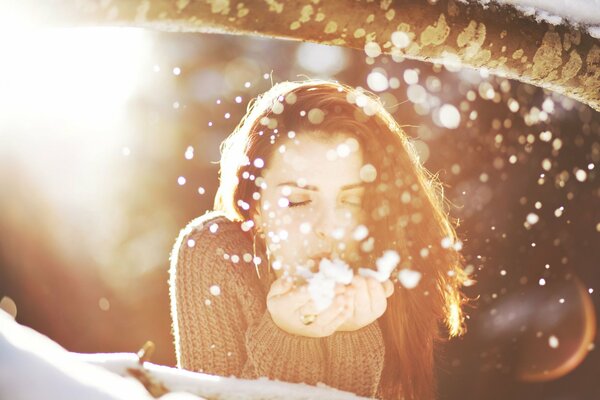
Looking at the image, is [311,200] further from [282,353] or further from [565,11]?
[565,11]

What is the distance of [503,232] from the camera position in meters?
2.12

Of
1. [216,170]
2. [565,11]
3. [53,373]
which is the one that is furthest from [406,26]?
[216,170]

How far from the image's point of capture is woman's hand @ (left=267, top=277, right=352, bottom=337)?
2.41 ft

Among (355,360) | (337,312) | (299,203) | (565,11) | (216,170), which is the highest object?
(565,11)

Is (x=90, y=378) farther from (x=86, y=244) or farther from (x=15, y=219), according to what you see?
(x=15, y=219)

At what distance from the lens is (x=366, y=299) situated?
784 millimetres

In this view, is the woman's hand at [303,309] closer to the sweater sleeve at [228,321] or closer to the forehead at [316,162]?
the sweater sleeve at [228,321]

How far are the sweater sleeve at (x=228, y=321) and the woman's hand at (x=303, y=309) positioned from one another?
3 cm

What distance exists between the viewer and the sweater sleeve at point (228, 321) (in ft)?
2.54

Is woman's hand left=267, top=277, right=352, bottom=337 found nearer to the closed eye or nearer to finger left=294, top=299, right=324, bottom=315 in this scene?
finger left=294, top=299, right=324, bottom=315

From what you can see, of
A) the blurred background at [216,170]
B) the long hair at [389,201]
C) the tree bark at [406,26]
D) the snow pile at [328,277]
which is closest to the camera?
the tree bark at [406,26]

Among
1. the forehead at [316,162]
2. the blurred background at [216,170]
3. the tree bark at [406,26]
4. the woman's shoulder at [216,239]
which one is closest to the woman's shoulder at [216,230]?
the woman's shoulder at [216,239]

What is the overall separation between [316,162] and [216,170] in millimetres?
1569

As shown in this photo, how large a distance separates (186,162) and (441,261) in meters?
1.48
